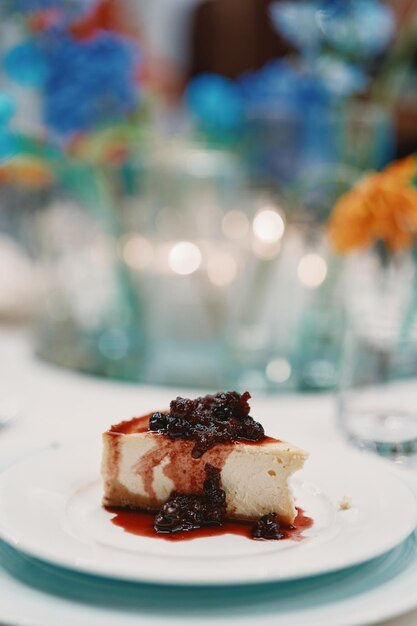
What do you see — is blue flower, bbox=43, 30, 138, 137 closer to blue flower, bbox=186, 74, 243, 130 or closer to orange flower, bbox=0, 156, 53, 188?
orange flower, bbox=0, 156, 53, 188

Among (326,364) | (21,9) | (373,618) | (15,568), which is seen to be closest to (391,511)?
(373,618)

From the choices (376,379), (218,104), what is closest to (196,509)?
(376,379)

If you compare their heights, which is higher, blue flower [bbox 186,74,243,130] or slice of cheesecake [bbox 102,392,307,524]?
blue flower [bbox 186,74,243,130]

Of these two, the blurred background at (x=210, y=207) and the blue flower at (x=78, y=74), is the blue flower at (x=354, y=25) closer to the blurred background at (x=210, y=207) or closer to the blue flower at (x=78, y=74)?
the blurred background at (x=210, y=207)

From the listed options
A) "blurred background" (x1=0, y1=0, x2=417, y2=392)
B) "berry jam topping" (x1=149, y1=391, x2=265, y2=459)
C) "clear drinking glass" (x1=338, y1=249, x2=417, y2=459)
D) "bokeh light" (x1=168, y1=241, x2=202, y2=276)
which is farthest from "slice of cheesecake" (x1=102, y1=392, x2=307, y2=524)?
"bokeh light" (x1=168, y1=241, x2=202, y2=276)

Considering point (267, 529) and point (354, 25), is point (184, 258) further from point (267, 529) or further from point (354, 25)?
point (267, 529)
